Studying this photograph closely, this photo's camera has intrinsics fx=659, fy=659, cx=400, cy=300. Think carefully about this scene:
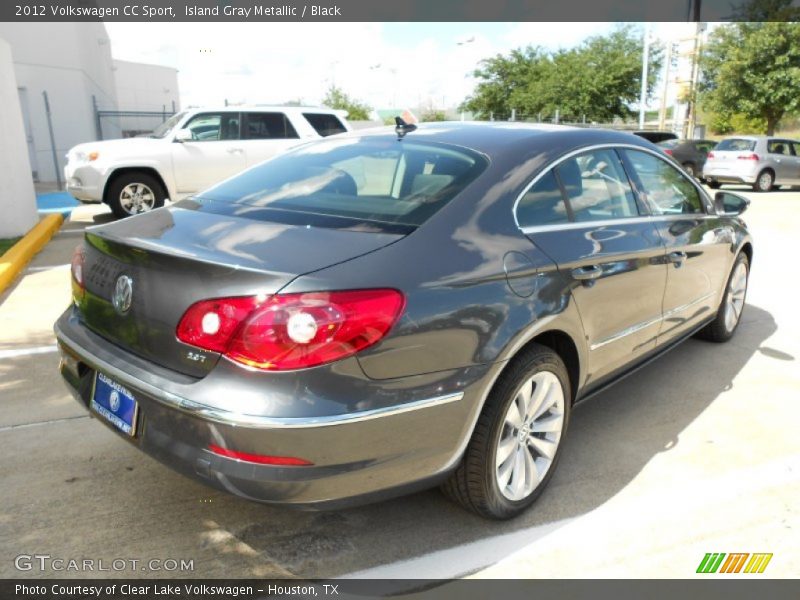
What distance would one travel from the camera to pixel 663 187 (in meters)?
4.00

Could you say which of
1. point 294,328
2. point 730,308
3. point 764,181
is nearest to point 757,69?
point 764,181

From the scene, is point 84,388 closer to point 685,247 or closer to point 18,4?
point 685,247

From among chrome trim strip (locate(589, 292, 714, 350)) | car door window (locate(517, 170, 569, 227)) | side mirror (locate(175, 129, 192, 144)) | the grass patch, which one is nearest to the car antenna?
car door window (locate(517, 170, 569, 227))

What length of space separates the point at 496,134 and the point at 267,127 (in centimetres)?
851

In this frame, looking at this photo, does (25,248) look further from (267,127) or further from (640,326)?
(640,326)

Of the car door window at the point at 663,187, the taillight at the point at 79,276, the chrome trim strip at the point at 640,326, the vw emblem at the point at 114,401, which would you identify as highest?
the car door window at the point at 663,187

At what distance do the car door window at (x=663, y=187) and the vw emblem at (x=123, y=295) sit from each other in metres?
2.70

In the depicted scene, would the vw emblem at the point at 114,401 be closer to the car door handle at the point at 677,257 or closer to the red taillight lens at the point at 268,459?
the red taillight lens at the point at 268,459

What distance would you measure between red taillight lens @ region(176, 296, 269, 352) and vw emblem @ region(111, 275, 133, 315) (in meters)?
0.32

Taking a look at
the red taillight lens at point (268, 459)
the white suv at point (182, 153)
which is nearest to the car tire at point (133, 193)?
the white suv at point (182, 153)

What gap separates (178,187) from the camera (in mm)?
10414

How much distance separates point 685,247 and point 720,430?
1.07 meters

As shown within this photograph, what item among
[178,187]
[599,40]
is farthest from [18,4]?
[599,40]

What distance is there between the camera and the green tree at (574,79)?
37781 millimetres
